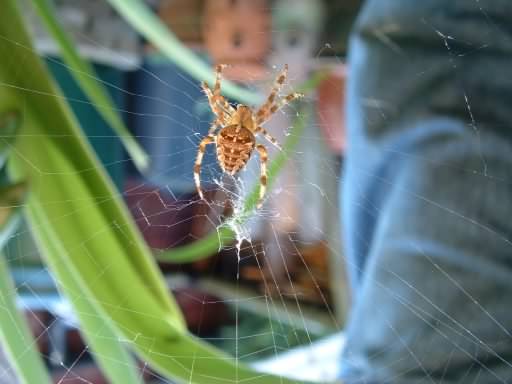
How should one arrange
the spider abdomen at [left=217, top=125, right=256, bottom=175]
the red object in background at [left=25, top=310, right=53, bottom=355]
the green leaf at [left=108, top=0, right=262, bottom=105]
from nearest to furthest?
1. the green leaf at [left=108, top=0, right=262, bottom=105]
2. the spider abdomen at [left=217, top=125, right=256, bottom=175]
3. the red object in background at [left=25, top=310, right=53, bottom=355]

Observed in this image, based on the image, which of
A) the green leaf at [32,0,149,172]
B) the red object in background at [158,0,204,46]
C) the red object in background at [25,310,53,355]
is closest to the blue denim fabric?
the green leaf at [32,0,149,172]

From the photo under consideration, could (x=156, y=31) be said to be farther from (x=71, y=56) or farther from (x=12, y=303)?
(x=12, y=303)

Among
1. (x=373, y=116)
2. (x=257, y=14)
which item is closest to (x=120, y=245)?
(x=373, y=116)

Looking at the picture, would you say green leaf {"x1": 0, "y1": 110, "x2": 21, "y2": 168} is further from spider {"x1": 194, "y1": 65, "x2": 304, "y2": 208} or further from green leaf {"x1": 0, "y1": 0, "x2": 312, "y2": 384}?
spider {"x1": 194, "y1": 65, "x2": 304, "y2": 208}

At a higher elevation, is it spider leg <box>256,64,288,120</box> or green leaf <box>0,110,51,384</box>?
spider leg <box>256,64,288,120</box>

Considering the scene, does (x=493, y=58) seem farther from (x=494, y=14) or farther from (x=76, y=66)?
(x=76, y=66)

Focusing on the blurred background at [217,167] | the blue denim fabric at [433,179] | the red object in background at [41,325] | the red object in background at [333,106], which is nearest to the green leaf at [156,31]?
the blurred background at [217,167]

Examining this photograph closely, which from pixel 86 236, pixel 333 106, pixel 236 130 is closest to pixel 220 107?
pixel 236 130
